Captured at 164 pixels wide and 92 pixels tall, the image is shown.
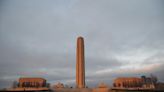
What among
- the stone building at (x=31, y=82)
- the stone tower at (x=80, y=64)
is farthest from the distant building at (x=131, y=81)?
the stone building at (x=31, y=82)

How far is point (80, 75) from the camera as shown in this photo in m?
139

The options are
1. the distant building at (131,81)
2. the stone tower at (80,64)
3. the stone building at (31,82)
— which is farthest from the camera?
the stone building at (31,82)

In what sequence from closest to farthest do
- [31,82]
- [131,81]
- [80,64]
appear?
[80,64], [31,82], [131,81]

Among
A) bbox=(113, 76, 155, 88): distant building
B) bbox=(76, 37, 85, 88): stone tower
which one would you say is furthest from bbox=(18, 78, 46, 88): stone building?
bbox=(113, 76, 155, 88): distant building

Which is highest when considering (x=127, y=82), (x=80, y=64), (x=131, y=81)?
(x=80, y=64)

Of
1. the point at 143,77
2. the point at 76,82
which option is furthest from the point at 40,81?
the point at 143,77

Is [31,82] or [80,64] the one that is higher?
[80,64]

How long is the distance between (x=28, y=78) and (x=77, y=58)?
3846 centimetres

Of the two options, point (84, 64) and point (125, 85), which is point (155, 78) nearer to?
point (125, 85)

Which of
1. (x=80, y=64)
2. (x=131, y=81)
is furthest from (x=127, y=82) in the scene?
(x=80, y=64)

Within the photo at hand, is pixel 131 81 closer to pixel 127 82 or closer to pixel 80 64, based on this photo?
pixel 127 82

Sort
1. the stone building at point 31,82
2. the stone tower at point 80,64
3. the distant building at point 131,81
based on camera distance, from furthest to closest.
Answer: the stone building at point 31,82, the distant building at point 131,81, the stone tower at point 80,64

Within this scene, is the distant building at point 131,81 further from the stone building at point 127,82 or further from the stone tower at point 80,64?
the stone tower at point 80,64

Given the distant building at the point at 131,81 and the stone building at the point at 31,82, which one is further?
the stone building at the point at 31,82
